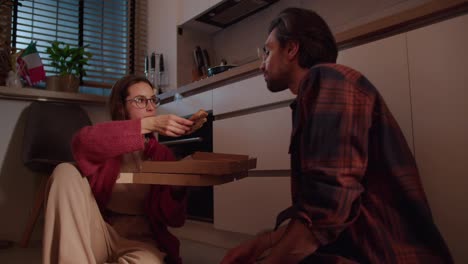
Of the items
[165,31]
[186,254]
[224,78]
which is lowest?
[186,254]

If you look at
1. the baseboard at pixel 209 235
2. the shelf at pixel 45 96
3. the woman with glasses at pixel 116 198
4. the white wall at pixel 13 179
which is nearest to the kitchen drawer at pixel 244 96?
the woman with glasses at pixel 116 198

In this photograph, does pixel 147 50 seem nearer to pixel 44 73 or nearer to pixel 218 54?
pixel 218 54

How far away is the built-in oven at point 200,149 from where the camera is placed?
1.96 m

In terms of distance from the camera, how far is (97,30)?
2.89 meters

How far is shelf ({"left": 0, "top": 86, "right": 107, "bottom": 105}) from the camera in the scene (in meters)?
2.10

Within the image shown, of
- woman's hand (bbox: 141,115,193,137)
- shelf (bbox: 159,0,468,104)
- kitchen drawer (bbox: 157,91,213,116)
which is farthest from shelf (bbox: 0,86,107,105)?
shelf (bbox: 159,0,468,104)

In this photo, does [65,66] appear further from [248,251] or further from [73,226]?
[248,251]

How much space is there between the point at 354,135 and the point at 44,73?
2.41m

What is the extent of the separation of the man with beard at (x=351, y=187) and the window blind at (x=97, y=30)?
2539 millimetres

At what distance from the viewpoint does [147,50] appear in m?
2.86

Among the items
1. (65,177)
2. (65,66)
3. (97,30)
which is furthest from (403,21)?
(97,30)

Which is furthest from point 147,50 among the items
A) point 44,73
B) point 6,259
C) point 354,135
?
point 354,135

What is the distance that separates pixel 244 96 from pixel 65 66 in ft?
4.97

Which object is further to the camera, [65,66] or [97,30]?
[97,30]
